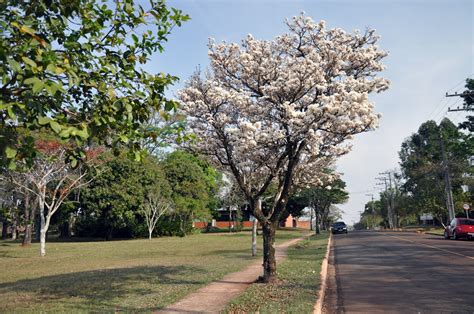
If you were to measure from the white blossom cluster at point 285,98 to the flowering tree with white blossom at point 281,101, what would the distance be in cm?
3

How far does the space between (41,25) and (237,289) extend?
825cm

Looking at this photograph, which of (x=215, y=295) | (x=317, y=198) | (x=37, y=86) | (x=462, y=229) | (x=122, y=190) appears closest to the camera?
(x=37, y=86)

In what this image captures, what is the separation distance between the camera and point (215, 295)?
10.4 metres

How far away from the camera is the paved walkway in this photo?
880cm

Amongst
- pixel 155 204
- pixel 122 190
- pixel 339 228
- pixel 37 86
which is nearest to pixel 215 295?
pixel 37 86

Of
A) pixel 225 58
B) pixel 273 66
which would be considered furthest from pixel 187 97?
pixel 273 66

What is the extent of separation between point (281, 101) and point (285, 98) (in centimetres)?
13

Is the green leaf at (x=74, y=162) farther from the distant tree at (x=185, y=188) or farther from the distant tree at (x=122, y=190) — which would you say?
the distant tree at (x=185, y=188)

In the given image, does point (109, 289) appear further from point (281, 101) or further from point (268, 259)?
point (281, 101)

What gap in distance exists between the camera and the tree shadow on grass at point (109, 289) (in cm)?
954

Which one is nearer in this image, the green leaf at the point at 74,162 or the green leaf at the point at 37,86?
the green leaf at the point at 37,86

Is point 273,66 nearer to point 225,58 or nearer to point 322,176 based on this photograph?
point 225,58

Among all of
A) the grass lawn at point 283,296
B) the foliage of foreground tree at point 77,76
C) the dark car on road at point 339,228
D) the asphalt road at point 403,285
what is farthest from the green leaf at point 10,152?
the dark car on road at point 339,228

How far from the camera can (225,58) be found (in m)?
12.4
